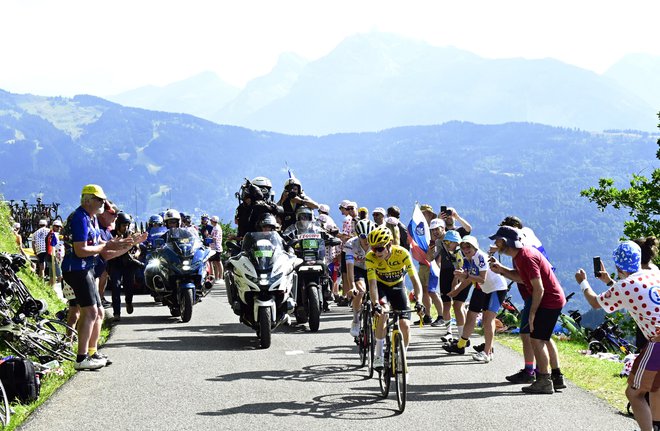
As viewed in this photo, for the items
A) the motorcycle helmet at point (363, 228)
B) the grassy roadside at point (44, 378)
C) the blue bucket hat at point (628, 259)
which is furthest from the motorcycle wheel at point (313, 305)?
the blue bucket hat at point (628, 259)

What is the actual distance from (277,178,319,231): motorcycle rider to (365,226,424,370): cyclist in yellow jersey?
6.50m

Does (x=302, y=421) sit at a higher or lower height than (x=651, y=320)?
lower

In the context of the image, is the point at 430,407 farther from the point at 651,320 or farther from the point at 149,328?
the point at 149,328

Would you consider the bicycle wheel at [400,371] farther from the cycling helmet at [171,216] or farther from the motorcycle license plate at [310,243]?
the cycling helmet at [171,216]

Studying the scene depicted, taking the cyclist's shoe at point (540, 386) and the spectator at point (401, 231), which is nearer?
the cyclist's shoe at point (540, 386)

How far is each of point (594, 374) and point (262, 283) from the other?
15.2ft

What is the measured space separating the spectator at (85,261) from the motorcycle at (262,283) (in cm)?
253

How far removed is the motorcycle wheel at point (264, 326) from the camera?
38.0ft

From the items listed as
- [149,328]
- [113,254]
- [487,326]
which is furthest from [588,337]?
Result: [113,254]

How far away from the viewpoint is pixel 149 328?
1394cm

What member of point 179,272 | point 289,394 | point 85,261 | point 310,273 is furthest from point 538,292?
point 179,272

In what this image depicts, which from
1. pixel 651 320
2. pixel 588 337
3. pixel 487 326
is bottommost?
pixel 588 337

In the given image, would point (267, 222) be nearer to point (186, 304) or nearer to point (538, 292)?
point (186, 304)

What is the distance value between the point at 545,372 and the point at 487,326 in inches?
80.6
